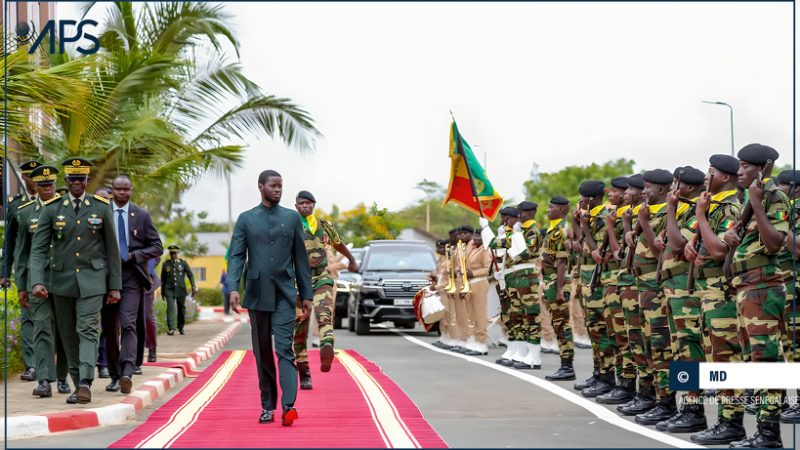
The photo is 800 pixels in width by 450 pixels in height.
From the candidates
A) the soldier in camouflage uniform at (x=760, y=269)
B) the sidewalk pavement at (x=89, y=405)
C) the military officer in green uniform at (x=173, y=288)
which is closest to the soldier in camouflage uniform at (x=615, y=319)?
the soldier in camouflage uniform at (x=760, y=269)

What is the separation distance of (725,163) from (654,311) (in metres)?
1.52

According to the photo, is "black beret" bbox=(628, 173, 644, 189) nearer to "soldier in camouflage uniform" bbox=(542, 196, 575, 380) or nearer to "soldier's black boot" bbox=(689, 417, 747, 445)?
"soldier in camouflage uniform" bbox=(542, 196, 575, 380)

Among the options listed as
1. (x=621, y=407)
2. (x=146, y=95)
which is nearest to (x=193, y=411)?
(x=621, y=407)

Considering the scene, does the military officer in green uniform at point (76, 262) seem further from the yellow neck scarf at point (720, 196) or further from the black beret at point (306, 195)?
the yellow neck scarf at point (720, 196)

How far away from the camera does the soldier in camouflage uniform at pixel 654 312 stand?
982 cm

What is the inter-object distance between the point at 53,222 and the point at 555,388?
5.30 metres

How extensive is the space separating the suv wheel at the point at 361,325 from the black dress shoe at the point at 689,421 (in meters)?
16.6

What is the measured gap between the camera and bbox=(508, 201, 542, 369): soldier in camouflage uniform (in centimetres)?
1498

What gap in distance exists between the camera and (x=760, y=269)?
834 centimetres

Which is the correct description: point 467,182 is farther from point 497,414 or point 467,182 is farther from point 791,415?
point 791,415

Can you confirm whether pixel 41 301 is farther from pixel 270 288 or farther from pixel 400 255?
pixel 400 255

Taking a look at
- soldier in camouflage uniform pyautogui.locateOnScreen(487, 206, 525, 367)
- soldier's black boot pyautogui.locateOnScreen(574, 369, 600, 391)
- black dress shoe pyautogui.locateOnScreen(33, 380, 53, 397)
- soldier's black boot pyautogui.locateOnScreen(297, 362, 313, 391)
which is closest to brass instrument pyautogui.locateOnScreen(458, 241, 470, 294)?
soldier in camouflage uniform pyautogui.locateOnScreen(487, 206, 525, 367)

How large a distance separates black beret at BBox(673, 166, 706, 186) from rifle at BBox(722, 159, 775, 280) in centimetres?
97

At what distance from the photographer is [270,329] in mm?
9641
